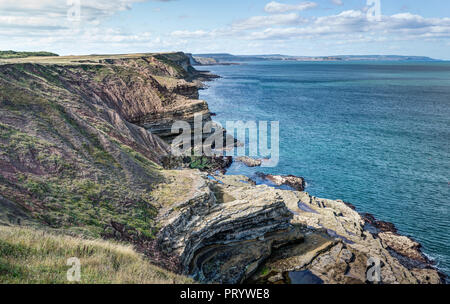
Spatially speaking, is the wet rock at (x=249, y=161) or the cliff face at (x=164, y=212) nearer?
the cliff face at (x=164, y=212)

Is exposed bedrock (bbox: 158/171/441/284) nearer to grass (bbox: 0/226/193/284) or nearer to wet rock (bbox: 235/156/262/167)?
grass (bbox: 0/226/193/284)

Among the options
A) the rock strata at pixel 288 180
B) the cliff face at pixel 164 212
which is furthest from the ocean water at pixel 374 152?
the cliff face at pixel 164 212

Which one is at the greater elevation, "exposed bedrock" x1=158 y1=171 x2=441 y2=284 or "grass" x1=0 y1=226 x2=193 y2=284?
"grass" x1=0 y1=226 x2=193 y2=284

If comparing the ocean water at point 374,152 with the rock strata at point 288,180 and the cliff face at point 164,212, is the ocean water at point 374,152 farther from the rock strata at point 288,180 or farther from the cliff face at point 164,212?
the cliff face at point 164,212

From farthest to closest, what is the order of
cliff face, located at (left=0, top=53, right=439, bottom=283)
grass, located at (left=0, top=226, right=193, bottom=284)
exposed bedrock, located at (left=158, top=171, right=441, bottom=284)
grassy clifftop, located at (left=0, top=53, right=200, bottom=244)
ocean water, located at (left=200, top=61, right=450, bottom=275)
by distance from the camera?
ocean water, located at (left=200, top=61, right=450, bottom=275) → exposed bedrock, located at (left=158, top=171, right=441, bottom=284) → cliff face, located at (left=0, top=53, right=439, bottom=283) → grassy clifftop, located at (left=0, top=53, right=200, bottom=244) → grass, located at (left=0, top=226, right=193, bottom=284)

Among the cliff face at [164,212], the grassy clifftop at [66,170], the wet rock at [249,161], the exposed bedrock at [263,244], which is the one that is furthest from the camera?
the wet rock at [249,161]

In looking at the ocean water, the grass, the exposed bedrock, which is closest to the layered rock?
the exposed bedrock

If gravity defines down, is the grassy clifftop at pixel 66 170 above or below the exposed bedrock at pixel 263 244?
above

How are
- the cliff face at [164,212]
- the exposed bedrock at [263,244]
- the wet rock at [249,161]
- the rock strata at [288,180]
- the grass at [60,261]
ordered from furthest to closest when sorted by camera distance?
the wet rock at [249,161] → the rock strata at [288,180] → the exposed bedrock at [263,244] → the cliff face at [164,212] → the grass at [60,261]
